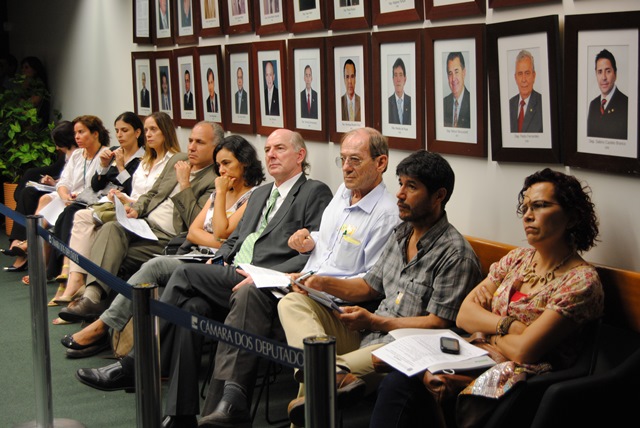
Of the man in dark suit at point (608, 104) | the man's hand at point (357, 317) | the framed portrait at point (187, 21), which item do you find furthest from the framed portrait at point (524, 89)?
the framed portrait at point (187, 21)

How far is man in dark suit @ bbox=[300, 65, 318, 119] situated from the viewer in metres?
5.72

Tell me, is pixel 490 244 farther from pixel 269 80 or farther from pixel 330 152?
pixel 269 80

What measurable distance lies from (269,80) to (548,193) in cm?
335

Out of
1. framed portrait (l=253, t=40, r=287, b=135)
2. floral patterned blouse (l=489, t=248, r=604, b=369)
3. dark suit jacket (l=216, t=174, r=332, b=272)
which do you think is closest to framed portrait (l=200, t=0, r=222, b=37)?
framed portrait (l=253, t=40, r=287, b=135)

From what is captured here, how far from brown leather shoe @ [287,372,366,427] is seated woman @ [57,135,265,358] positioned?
6.98 ft

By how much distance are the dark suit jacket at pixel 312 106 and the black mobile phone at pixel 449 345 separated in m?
2.72

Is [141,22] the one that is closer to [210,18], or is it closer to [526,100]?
[210,18]

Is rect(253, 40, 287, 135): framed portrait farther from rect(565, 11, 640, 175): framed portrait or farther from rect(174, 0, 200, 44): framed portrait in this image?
rect(565, 11, 640, 175): framed portrait

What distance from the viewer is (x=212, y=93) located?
7.16 m

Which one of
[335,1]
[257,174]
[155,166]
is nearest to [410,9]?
[335,1]

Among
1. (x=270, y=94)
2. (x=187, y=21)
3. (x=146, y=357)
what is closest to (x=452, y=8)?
(x=270, y=94)

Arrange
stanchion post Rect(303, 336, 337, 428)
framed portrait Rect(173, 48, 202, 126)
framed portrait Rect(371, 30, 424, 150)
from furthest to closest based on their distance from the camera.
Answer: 1. framed portrait Rect(173, 48, 202, 126)
2. framed portrait Rect(371, 30, 424, 150)
3. stanchion post Rect(303, 336, 337, 428)

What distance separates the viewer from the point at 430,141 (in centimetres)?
462

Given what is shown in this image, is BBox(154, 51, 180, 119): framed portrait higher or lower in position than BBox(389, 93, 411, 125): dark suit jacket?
higher
